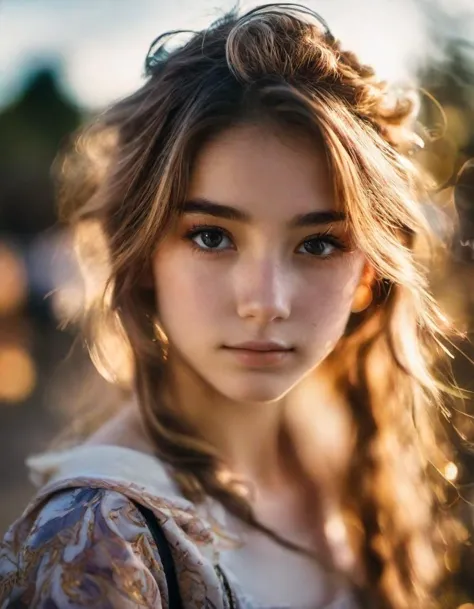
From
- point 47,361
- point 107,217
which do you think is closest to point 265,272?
point 107,217

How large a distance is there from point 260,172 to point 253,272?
117mm

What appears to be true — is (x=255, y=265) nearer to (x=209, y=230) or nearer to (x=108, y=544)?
(x=209, y=230)

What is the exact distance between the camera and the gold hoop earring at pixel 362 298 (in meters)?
1.12

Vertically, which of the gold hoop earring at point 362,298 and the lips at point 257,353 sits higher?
the gold hoop earring at point 362,298

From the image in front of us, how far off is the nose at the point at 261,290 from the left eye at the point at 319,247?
48 millimetres

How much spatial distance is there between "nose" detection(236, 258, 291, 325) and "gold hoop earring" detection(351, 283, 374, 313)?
180 millimetres

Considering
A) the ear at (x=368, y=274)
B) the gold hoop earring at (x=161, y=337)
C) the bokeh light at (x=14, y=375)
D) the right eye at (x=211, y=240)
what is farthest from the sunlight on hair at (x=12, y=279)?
the ear at (x=368, y=274)

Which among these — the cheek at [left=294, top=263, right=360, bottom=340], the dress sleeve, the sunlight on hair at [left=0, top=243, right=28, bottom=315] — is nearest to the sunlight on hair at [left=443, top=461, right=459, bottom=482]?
the cheek at [left=294, top=263, right=360, bottom=340]

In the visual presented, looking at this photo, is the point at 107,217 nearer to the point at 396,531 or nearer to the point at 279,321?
the point at 279,321

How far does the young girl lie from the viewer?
0.88 metres

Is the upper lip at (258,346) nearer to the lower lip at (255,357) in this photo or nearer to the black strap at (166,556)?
the lower lip at (255,357)

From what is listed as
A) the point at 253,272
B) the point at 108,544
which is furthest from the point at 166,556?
the point at 253,272

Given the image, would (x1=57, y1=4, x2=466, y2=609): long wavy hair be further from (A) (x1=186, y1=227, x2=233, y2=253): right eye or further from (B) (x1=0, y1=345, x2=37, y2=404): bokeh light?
(B) (x1=0, y1=345, x2=37, y2=404): bokeh light

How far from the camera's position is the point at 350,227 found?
1.01 metres
